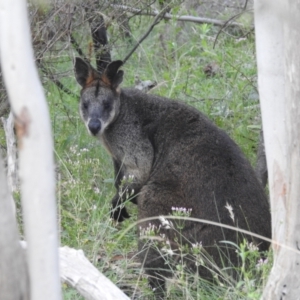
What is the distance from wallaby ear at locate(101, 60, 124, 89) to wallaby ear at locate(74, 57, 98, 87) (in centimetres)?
9

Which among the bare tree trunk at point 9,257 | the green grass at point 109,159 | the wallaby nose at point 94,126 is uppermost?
the bare tree trunk at point 9,257

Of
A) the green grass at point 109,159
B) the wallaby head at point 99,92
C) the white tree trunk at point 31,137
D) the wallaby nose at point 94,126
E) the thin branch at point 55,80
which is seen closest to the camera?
the white tree trunk at point 31,137

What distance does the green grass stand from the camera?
4.89 meters

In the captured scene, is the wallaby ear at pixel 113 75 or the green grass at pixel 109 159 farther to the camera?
the wallaby ear at pixel 113 75

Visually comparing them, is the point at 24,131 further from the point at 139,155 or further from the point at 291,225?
the point at 139,155

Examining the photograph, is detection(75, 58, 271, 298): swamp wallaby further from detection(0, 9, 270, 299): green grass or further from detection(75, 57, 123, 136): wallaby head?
detection(0, 9, 270, 299): green grass

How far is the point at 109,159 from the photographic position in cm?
701

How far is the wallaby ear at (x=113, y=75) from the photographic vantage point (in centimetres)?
623

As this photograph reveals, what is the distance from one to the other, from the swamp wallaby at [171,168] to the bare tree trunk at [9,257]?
2049 mm

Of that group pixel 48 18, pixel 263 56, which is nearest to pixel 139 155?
pixel 48 18

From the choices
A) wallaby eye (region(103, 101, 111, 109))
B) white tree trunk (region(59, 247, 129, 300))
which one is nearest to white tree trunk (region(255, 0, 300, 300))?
white tree trunk (region(59, 247, 129, 300))

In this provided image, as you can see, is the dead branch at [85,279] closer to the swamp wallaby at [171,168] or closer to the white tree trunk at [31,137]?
the white tree trunk at [31,137]

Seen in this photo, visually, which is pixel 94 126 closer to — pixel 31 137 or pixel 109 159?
pixel 109 159

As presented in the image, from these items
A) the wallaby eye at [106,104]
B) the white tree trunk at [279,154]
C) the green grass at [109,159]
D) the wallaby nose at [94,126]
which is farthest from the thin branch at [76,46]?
the white tree trunk at [279,154]
